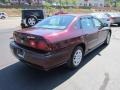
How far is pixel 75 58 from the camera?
5559 mm

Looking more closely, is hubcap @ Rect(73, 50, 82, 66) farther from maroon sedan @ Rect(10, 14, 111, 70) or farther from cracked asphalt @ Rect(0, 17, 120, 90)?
cracked asphalt @ Rect(0, 17, 120, 90)

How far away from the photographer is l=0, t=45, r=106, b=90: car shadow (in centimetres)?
451

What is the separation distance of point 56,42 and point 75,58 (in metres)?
1.10

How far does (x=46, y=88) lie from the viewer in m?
4.43

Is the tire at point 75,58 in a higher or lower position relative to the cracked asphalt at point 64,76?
higher

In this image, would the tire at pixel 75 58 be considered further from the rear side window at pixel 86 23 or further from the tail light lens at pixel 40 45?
the tail light lens at pixel 40 45

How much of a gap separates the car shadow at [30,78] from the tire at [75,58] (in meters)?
0.13

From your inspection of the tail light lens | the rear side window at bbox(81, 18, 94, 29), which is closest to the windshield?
the rear side window at bbox(81, 18, 94, 29)

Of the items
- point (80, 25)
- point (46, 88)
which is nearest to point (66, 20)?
point (80, 25)

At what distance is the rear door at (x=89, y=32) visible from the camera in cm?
600

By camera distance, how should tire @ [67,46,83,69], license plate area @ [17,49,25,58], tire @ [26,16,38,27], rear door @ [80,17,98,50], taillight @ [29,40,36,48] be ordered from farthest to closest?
tire @ [26,16,38,27], rear door @ [80,17,98,50], tire @ [67,46,83,69], license plate area @ [17,49,25,58], taillight @ [29,40,36,48]

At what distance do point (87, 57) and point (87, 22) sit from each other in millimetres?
1206

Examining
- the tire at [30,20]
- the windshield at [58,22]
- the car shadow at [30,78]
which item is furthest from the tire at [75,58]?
the tire at [30,20]

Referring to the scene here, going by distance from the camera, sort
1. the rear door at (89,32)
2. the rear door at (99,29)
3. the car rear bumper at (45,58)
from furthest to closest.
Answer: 1. the rear door at (99,29)
2. the rear door at (89,32)
3. the car rear bumper at (45,58)
